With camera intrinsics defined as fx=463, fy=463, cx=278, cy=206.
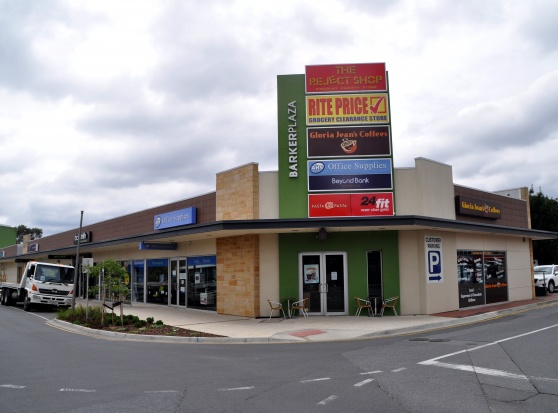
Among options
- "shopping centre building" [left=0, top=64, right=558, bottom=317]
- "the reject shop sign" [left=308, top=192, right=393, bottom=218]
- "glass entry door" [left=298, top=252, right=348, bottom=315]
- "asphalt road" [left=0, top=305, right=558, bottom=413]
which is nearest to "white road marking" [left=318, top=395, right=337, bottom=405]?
"asphalt road" [left=0, top=305, right=558, bottom=413]

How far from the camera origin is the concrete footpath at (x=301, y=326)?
13164 mm

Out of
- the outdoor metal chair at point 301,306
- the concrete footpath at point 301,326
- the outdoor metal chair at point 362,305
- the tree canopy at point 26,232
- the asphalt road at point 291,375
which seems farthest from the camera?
the tree canopy at point 26,232

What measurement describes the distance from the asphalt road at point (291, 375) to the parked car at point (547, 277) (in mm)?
16400

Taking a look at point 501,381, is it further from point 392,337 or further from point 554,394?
point 392,337

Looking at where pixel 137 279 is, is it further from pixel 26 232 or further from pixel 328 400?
pixel 26 232

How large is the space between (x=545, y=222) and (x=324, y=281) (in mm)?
36203

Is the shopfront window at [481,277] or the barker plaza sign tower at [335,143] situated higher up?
the barker plaza sign tower at [335,143]

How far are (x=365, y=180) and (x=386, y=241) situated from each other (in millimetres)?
2487

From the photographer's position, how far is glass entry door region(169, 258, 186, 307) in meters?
22.6

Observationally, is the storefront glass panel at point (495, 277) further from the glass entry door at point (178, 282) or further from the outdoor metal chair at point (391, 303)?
the glass entry door at point (178, 282)

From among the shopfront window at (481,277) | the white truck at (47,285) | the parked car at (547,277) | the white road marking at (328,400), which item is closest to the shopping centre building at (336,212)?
the shopfront window at (481,277)

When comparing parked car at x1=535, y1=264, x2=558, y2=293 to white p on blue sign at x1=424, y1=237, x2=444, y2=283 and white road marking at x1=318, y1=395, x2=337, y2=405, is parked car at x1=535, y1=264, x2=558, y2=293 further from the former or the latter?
white road marking at x1=318, y1=395, x2=337, y2=405

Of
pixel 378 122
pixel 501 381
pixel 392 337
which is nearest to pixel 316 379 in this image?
pixel 501 381

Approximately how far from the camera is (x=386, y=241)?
17844mm
